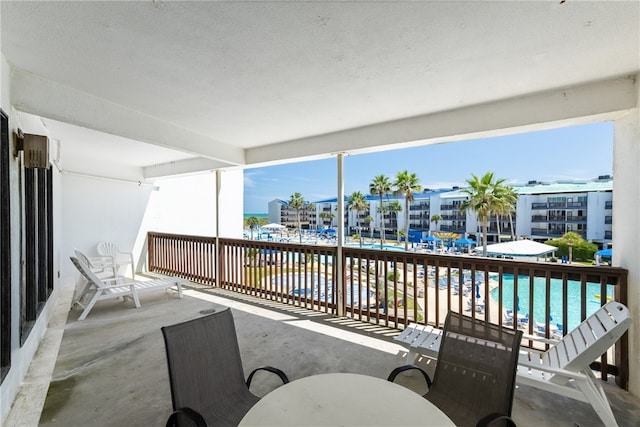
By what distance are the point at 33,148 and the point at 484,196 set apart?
64.5 feet

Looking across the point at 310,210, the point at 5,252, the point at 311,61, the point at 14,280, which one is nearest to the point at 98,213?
the point at 14,280

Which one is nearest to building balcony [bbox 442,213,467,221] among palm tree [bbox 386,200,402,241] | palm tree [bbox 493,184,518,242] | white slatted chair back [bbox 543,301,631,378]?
palm tree [bbox 493,184,518,242]

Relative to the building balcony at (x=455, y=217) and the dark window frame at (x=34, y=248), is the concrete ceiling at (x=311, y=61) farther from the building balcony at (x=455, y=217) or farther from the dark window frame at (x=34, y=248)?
the building balcony at (x=455, y=217)

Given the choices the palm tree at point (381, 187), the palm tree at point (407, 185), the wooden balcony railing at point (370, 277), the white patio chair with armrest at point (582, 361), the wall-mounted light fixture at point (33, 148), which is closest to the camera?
the white patio chair with armrest at point (582, 361)

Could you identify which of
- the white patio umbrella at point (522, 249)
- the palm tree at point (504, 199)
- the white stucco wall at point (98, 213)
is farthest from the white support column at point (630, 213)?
the palm tree at point (504, 199)

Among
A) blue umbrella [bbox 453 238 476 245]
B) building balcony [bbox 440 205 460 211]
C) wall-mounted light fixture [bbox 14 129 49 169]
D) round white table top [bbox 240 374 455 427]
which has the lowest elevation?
blue umbrella [bbox 453 238 476 245]

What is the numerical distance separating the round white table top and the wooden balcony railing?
148cm

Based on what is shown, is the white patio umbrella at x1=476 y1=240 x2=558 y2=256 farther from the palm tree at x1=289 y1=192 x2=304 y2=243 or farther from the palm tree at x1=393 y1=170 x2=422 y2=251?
the palm tree at x1=289 y1=192 x2=304 y2=243

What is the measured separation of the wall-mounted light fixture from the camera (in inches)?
97.8

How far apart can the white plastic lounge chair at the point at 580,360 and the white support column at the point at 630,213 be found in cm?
45

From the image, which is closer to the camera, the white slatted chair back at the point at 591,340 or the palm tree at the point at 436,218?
the white slatted chair back at the point at 591,340

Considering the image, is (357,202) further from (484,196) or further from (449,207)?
(484,196)

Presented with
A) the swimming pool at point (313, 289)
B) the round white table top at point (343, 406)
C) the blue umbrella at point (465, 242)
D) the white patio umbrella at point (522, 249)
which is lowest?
the blue umbrella at point (465, 242)

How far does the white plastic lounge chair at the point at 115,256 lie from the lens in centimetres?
596
